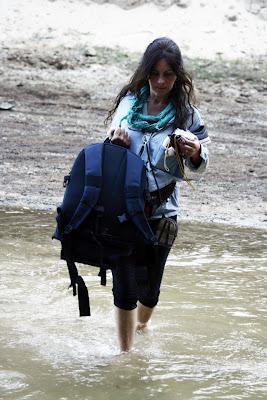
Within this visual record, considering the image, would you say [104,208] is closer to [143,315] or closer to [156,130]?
[156,130]

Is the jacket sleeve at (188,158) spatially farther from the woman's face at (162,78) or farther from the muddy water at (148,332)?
the muddy water at (148,332)

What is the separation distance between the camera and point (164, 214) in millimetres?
4465

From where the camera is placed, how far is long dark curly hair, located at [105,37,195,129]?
4.29 m

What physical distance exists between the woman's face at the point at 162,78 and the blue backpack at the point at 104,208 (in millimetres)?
369

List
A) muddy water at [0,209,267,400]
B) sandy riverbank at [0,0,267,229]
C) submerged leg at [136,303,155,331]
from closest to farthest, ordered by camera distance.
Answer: muddy water at [0,209,267,400], submerged leg at [136,303,155,331], sandy riverbank at [0,0,267,229]

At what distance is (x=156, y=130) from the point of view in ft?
14.3

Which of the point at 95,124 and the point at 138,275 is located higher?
the point at 138,275

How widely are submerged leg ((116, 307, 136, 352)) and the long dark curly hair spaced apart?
0.98 metres

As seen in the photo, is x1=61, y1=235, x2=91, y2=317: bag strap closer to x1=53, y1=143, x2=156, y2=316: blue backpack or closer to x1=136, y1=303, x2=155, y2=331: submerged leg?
x1=53, y1=143, x2=156, y2=316: blue backpack

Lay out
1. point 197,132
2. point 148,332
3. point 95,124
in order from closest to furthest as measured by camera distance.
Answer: point 197,132, point 148,332, point 95,124

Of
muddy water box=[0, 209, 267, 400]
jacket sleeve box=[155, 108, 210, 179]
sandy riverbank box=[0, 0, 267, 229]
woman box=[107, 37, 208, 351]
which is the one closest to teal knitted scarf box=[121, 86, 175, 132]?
woman box=[107, 37, 208, 351]

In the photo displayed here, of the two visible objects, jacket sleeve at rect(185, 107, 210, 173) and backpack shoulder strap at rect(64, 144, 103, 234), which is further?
jacket sleeve at rect(185, 107, 210, 173)

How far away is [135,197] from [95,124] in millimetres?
8965

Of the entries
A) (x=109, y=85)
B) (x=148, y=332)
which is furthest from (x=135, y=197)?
(x=109, y=85)
